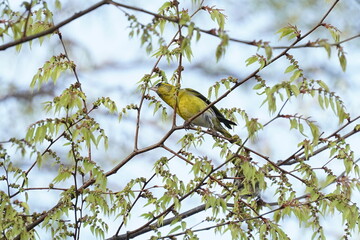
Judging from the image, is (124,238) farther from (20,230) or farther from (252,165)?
(252,165)

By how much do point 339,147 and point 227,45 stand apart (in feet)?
3.85

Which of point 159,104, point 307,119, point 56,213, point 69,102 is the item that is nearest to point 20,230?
point 56,213

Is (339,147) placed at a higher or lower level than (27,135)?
lower

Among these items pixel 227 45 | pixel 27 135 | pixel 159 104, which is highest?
pixel 159 104

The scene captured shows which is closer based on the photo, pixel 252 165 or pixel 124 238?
pixel 252 165

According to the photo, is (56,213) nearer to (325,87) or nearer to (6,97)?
(325,87)

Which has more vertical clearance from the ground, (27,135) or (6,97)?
(6,97)

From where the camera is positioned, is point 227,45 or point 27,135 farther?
point 27,135

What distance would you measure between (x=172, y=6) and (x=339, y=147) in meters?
1.17

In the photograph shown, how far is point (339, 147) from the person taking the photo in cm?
304

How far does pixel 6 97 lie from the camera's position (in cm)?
730

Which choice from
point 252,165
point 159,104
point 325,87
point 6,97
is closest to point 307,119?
point 325,87

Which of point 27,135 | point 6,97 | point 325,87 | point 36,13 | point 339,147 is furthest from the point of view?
point 6,97

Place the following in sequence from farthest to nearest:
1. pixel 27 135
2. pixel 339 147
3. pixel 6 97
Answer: pixel 6 97 < pixel 339 147 < pixel 27 135
